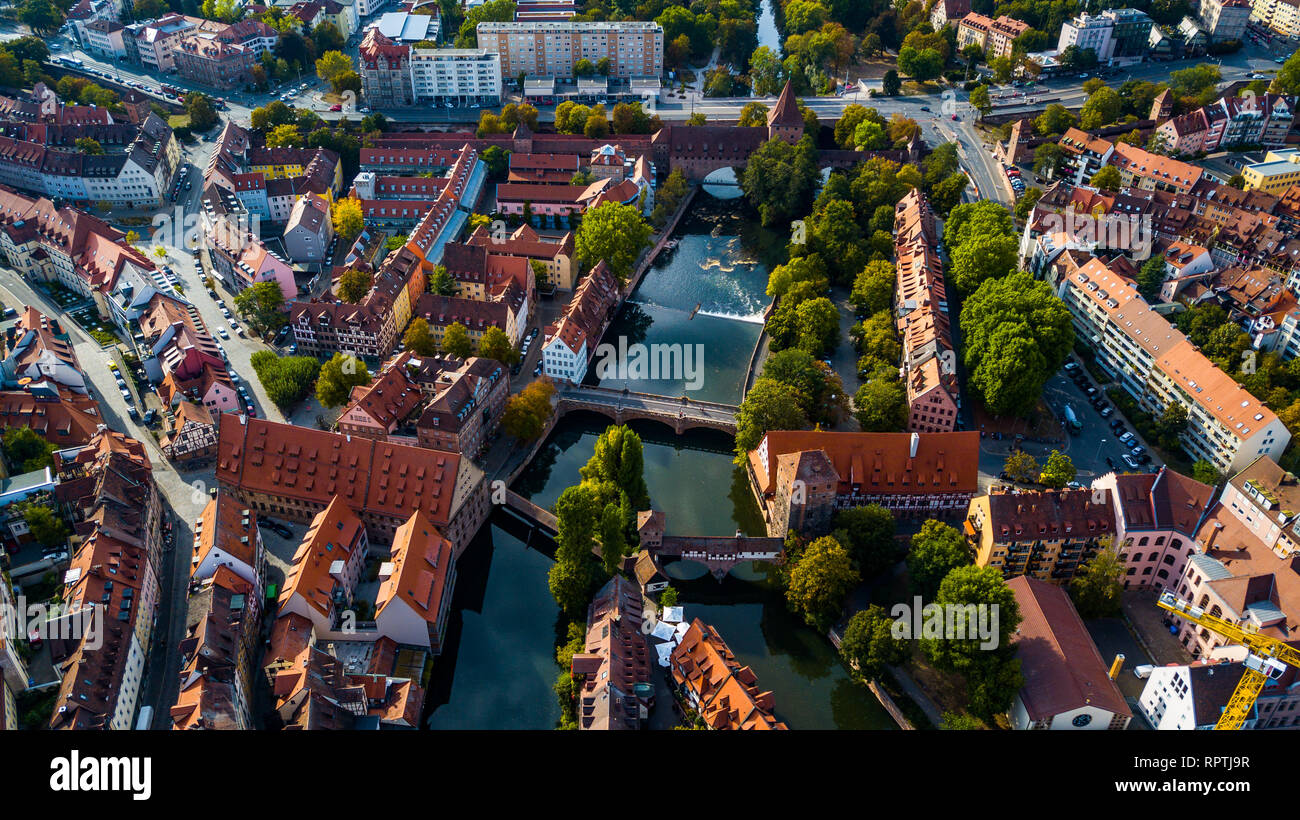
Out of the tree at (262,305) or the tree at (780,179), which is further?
the tree at (780,179)

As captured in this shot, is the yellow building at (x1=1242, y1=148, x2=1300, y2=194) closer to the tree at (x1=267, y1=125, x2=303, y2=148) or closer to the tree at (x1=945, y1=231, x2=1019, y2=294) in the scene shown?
the tree at (x1=945, y1=231, x2=1019, y2=294)

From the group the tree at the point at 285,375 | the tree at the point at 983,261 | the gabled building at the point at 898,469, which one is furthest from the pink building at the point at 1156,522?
the tree at the point at 285,375

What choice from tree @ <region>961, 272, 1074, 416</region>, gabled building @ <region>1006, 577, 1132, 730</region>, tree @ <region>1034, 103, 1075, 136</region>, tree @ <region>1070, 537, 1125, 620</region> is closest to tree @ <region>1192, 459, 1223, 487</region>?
tree @ <region>961, 272, 1074, 416</region>

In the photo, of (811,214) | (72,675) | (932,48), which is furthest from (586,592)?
(932,48)

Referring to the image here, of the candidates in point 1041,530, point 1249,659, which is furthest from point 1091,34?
point 1249,659

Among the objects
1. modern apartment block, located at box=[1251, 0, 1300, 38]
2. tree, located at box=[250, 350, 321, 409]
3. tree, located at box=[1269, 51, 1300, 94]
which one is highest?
modern apartment block, located at box=[1251, 0, 1300, 38]

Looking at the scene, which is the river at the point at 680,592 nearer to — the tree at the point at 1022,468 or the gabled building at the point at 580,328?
the gabled building at the point at 580,328

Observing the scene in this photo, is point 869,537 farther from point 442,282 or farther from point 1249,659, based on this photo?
point 442,282
